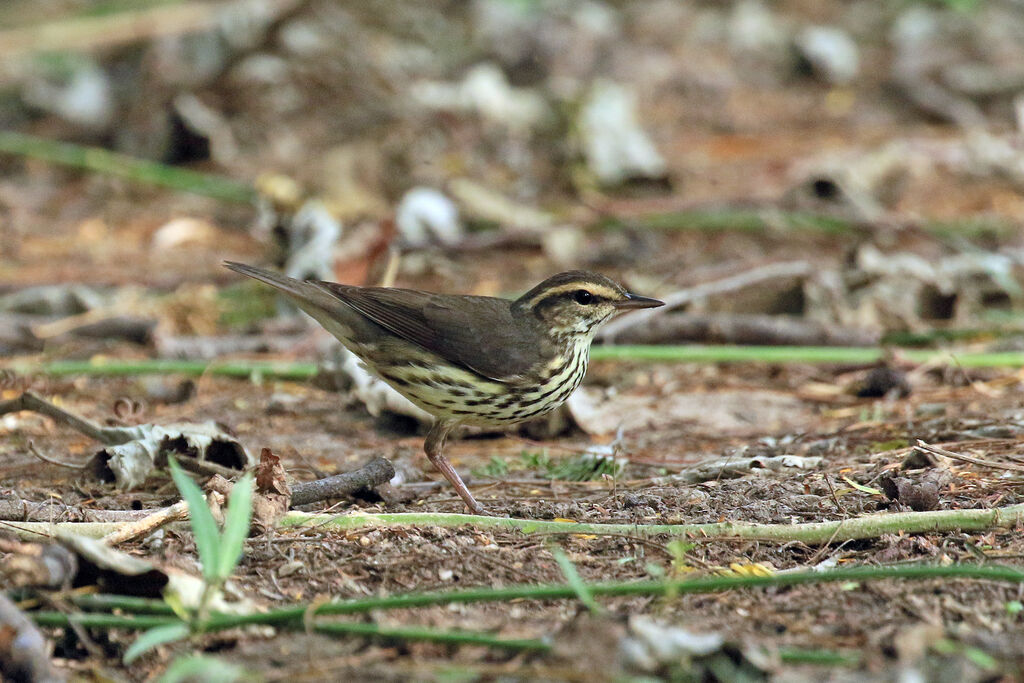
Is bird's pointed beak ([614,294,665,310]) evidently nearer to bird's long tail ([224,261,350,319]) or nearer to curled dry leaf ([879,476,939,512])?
bird's long tail ([224,261,350,319])

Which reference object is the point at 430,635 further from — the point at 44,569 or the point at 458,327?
the point at 458,327

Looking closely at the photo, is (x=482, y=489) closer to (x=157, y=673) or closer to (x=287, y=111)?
(x=157, y=673)

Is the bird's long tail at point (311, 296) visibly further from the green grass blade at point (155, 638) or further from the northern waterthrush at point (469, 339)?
the green grass blade at point (155, 638)

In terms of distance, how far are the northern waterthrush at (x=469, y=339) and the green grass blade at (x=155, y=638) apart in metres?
1.88

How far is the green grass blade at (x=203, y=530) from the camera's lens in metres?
2.68

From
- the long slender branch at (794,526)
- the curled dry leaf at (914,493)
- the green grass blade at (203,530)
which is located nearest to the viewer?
the green grass blade at (203,530)

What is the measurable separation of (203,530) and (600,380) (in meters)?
3.82

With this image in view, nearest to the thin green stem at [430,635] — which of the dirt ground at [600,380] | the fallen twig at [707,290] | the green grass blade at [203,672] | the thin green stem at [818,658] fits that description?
the dirt ground at [600,380]

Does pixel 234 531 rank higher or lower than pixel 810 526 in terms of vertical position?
higher

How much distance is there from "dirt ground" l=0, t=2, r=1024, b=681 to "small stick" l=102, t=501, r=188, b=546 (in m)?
0.06

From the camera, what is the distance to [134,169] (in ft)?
29.3

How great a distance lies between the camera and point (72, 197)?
31.4 ft

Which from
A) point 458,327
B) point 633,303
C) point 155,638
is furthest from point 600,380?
point 155,638

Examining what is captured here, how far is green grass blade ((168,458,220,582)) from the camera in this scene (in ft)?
8.80
